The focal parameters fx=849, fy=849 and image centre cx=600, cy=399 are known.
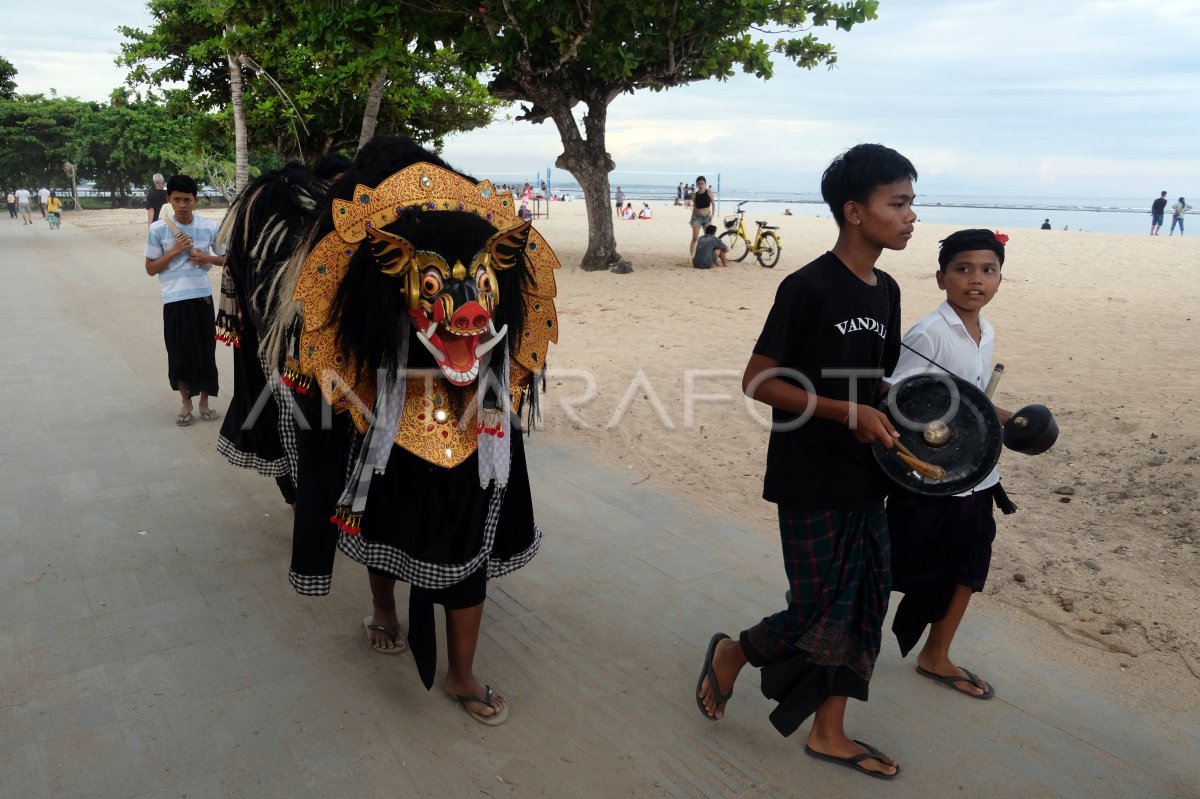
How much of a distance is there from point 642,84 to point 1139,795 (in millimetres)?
12667

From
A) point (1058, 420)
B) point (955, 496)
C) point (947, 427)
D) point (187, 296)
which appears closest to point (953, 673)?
point (955, 496)

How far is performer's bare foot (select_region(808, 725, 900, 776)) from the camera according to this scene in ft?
8.55

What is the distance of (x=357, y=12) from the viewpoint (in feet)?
36.3

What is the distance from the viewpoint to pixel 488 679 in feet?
10.3

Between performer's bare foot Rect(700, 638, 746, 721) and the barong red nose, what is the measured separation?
135 cm

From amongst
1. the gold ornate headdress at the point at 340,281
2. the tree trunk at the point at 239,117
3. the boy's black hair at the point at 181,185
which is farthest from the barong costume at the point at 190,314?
the tree trunk at the point at 239,117

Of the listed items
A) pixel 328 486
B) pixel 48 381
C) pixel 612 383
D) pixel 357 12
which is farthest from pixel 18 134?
pixel 328 486

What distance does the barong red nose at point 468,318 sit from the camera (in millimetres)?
2428

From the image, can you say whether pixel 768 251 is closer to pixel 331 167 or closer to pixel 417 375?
pixel 331 167

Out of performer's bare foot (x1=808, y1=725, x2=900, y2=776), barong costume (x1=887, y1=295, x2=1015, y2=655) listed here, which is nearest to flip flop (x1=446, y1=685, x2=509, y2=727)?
performer's bare foot (x1=808, y1=725, x2=900, y2=776)

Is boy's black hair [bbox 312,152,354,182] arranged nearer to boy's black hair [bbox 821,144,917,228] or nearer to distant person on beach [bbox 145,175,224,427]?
distant person on beach [bbox 145,175,224,427]

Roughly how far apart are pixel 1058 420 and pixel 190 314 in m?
6.24

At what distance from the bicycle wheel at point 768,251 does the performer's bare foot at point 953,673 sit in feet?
43.6

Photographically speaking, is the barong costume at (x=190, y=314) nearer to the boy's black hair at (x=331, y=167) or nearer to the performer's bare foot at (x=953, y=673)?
the boy's black hair at (x=331, y=167)
